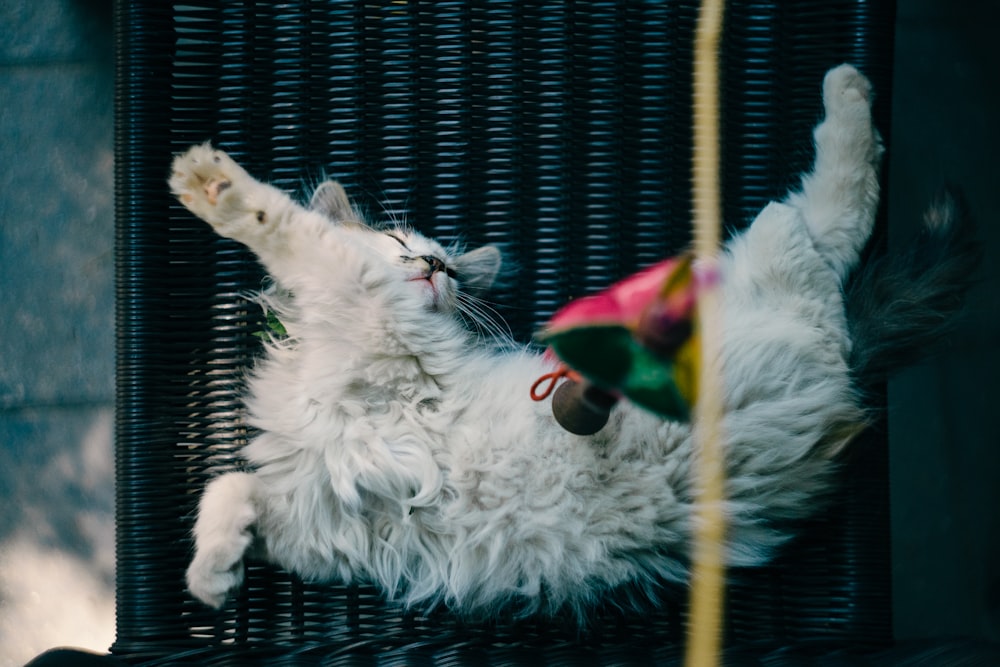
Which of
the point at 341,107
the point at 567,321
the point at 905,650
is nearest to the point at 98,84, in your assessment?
the point at 341,107

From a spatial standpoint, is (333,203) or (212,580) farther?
(333,203)

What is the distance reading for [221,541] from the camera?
108 centimetres

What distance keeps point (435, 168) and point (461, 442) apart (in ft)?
1.58

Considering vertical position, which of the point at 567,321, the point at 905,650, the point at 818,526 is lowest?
the point at 905,650

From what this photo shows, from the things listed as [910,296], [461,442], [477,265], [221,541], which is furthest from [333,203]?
[910,296]

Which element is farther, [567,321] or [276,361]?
[276,361]

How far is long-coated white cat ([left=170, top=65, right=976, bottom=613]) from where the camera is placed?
1095 millimetres

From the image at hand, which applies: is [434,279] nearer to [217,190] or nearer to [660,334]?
[217,190]

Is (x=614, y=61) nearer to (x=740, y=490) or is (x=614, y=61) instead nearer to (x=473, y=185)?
(x=473, y=185)

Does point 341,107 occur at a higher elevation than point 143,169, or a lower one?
higher

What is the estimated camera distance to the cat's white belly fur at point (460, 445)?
1094 mm

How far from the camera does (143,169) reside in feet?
4.06

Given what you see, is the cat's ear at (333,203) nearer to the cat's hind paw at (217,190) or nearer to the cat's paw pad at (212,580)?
the cat's hind paw at (217,190)

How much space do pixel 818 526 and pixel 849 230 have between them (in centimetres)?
49
